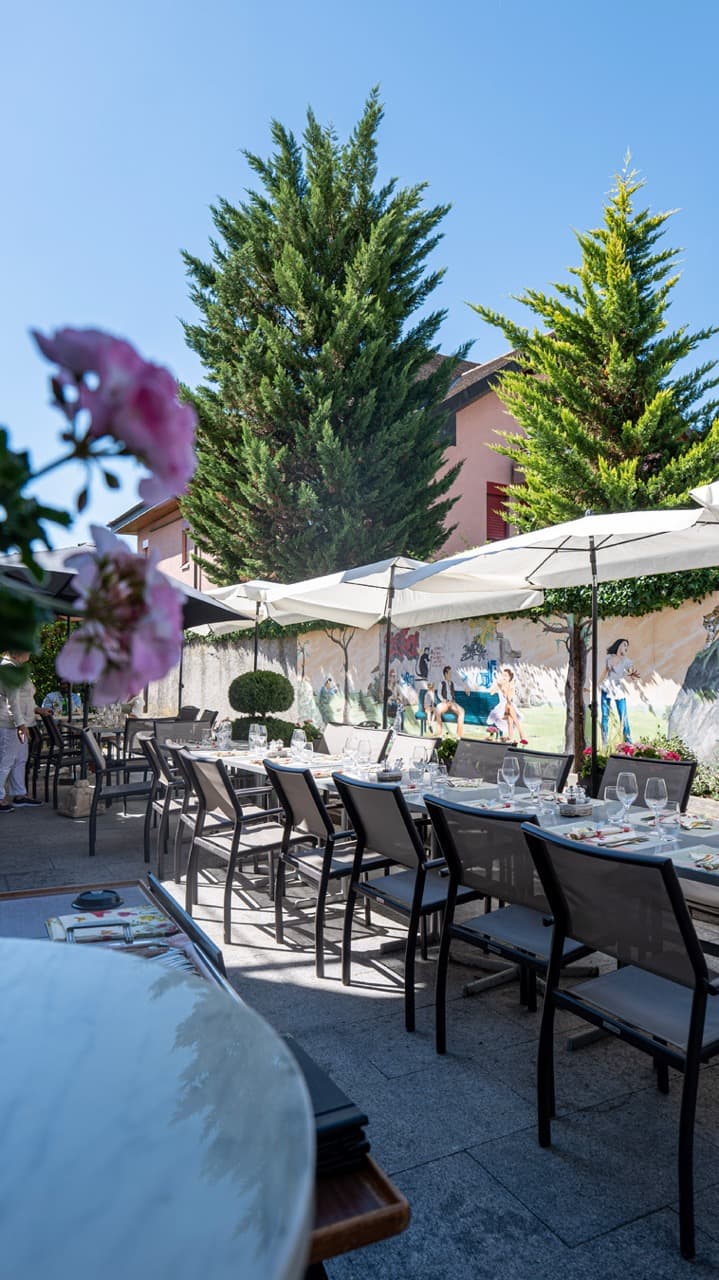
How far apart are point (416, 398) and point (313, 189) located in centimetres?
435

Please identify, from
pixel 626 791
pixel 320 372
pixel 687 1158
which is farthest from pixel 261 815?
pixel 320 372

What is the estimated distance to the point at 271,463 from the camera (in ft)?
46.8

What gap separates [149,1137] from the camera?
830 mm

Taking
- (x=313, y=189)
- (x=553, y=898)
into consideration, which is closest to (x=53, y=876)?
(x=553, y=898)

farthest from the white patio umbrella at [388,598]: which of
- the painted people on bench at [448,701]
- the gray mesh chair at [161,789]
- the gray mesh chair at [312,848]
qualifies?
the gray mesh chair at [312,848]

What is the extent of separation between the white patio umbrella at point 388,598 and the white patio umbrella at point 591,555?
0.32 m

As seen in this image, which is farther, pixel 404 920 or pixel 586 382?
pixel 586 382

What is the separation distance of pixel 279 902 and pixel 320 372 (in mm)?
11567

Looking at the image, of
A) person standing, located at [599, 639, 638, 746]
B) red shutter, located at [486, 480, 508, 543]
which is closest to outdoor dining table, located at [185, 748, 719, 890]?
person standing, located at [599, 639, 638, 746]

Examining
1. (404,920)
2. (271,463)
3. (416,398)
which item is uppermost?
(416,398)

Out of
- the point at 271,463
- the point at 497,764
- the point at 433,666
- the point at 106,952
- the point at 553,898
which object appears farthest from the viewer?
the point at 271,463

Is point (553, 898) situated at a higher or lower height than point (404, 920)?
higher

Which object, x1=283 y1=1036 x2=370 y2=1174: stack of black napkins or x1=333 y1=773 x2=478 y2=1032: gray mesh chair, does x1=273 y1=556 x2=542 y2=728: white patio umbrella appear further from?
x1=283 y1=1036 x2=370 y2=1174: stack of black napkins

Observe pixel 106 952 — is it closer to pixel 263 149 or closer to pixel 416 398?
pixel 416 398
